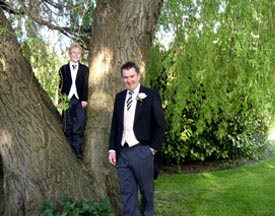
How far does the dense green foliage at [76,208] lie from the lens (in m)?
3.63

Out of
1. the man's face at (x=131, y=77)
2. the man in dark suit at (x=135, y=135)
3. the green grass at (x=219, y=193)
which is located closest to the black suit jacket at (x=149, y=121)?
the man in dark suit at (x=135, y=135)

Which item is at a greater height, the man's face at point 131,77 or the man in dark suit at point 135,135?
the man's face at point 131,77

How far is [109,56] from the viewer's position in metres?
4.03

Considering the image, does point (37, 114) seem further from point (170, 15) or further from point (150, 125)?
point (170, 15)

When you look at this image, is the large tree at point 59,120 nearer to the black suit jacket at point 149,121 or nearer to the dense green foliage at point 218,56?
the dense green foliage at point 218,56

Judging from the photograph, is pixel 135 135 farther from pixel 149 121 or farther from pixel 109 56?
pixel 109 56

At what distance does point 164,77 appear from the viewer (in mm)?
6441

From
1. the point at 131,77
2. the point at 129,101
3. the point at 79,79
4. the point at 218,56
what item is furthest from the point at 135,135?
the point at 218,56

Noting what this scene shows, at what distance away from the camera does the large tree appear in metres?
3.73

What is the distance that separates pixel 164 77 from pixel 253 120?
344 cm

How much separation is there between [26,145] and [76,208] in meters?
0.79

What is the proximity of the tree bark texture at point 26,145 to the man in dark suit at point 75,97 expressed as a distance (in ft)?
1.34

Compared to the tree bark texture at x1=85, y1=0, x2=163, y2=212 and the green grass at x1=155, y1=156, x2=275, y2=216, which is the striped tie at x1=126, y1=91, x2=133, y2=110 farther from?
the green grass at x1=155, y1=156, x2=275, y2=216

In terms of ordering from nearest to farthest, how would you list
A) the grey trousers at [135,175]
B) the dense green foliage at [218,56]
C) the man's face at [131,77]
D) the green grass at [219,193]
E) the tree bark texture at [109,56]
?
1. the man's face at [131,77]
2. the grey trousers at [135,175]
3. the dense green foliage at [218,56]
4. the tree bark texture at [109,56]
5. the green grass at [219,193]
